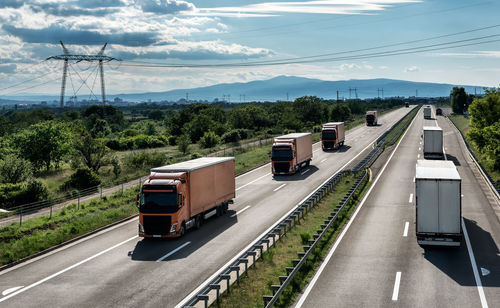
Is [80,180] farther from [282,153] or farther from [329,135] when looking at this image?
[329,135]

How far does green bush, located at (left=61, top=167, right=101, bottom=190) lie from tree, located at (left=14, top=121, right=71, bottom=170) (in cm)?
1516

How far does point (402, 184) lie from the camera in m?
37.5

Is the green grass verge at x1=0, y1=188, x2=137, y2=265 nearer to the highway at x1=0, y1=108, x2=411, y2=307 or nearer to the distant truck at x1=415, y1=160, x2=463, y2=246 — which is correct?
the highway at x1=0, y1=108, x2=411, y2=307

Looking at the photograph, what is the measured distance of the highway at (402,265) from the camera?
14824 mm

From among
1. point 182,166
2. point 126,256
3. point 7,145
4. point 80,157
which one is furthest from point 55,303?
point 7,145

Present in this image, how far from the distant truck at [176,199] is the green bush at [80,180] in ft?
67.9

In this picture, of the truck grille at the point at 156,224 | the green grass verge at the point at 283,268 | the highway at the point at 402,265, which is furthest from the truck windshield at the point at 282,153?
the truck grille at the point at 156,224

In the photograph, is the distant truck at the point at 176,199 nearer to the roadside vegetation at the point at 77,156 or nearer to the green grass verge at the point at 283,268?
the green grass verge at the point at 283,268

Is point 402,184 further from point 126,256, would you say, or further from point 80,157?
point 80,157

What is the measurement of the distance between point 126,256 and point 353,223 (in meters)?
12.0

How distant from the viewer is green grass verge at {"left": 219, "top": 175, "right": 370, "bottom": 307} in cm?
1498

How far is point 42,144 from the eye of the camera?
56500 millimetres

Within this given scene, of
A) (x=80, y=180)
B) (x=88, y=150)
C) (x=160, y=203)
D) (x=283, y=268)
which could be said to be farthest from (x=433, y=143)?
(x=88, y=150)

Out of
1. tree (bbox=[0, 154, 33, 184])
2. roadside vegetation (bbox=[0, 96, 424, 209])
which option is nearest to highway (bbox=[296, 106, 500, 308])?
roadside vegetation (bbox=[0, 96, 424, 209])
